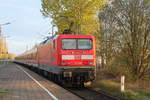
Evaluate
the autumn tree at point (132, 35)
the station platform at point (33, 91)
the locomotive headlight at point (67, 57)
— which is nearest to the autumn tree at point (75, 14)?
the autumn tree at point (132, 35)

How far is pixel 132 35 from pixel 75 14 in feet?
18.6

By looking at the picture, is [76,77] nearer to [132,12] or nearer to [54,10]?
[132,12]

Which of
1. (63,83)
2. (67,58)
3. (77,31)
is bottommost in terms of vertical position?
(63,83)

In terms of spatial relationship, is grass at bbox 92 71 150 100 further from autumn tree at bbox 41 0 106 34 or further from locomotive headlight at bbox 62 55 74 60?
autumn tree at bbox 41 0 106 34

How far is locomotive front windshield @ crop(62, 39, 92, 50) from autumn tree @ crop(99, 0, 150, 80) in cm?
536

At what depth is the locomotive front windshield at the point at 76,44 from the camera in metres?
19.2

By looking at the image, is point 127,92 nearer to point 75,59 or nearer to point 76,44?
point 75,59

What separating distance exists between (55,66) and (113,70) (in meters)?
8.17

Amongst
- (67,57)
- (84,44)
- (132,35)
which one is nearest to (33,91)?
(67,57)

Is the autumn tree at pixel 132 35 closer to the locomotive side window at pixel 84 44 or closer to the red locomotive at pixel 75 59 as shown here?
the locomotive side window at pixel 84 44

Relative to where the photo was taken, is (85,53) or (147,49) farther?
(147,49)

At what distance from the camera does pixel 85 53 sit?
62.4 ft

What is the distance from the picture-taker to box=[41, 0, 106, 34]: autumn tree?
2697 cm

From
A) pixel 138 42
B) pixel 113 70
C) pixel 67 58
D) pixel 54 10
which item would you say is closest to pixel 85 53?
pixel 67 58
